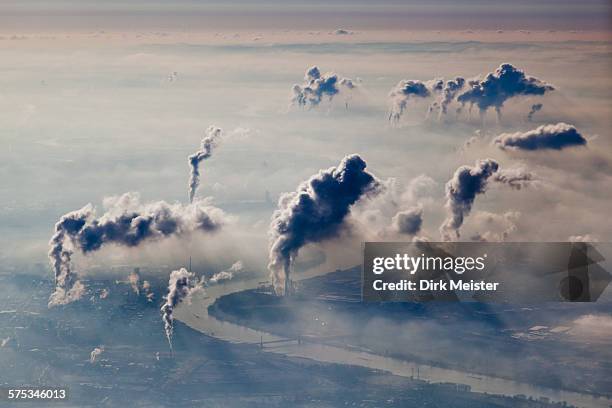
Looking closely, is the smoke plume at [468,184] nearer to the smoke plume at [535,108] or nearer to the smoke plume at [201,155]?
the smoke plume at [535,108]

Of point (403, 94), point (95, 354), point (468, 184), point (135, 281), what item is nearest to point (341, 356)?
point (468, 184)

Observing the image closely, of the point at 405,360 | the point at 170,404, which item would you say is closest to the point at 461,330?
the point at 405,360

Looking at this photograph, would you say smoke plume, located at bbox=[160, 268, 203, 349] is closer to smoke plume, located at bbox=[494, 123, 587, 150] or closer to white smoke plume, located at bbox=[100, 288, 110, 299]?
white smoke plume, located at bbox=[100, 288, 110, 299]

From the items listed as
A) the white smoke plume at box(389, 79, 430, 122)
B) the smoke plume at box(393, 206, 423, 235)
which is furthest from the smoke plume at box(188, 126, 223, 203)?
the smoke plume at box(393, 206, 423, 235)

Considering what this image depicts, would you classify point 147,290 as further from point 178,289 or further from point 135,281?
point 178,289

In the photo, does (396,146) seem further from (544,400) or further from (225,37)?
(544,400)

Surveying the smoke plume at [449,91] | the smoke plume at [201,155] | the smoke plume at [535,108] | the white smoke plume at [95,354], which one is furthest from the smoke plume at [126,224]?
the smoke plume at [535,108]

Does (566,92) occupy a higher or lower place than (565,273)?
higher
